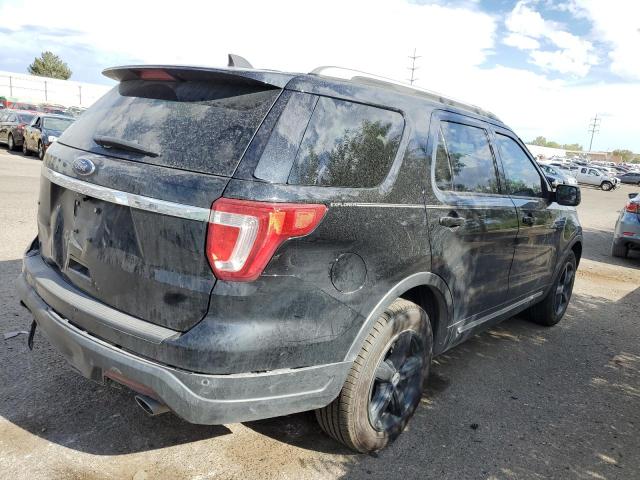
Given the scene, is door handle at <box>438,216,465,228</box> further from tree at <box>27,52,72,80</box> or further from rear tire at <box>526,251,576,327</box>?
tree at <box>27,52,72,80</box>

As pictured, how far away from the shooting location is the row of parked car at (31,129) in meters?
17.3

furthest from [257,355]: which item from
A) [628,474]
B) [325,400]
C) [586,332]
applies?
[586,332]

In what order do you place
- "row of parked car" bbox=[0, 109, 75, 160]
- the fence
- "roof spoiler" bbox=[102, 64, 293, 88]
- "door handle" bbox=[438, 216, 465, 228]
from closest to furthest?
1. "roof spoiler" bbox=[102, 64, 293, 88]
2. "door handle" bbox=[438, 216, 465, 228]
3. "row of parked car" bbox=[0, 109, 75, 160]
4. the fence

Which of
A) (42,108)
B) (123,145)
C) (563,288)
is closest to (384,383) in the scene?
(123,145)

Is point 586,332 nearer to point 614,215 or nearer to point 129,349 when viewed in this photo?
point 129,349

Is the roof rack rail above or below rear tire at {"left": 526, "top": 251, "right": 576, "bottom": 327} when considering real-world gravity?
above

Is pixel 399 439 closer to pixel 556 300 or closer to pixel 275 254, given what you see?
pixel 275 254

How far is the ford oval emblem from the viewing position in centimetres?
247

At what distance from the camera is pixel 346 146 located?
2.52m

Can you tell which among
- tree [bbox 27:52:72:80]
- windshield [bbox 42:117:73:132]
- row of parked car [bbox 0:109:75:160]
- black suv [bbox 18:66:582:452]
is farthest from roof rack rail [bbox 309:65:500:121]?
tree [bbox 27:52:72:80]

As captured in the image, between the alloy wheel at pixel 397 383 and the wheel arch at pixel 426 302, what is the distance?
0.25 m

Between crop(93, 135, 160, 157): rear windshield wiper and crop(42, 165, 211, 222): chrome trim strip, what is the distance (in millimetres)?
216

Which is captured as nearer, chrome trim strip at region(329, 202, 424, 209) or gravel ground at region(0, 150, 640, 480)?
chrome trim strip at region(329, 202, 424, 209)

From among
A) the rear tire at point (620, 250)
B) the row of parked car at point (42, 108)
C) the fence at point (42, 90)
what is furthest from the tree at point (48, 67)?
the rear tire at point (620, 250)
